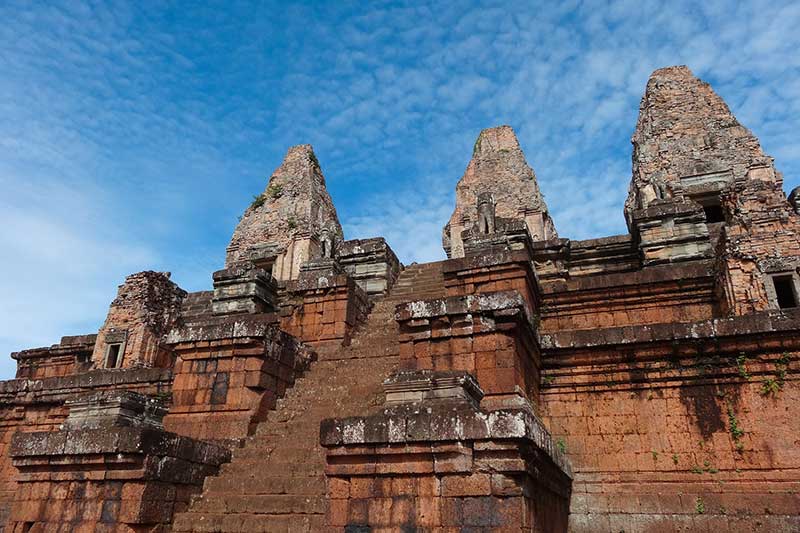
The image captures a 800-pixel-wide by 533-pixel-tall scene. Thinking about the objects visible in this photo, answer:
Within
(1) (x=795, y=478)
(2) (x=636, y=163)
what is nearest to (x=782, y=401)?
(1) (x=795, y=478)

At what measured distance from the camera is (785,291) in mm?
9555

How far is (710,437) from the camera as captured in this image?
22.9ft

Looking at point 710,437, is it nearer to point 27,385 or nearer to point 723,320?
point 723,320

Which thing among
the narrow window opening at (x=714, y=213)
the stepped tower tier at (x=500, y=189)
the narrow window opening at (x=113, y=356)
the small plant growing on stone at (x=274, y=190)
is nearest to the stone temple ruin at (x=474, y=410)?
the narrow window opening at (x=113, y=356)

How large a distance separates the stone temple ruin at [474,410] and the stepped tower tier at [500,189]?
1607 cm

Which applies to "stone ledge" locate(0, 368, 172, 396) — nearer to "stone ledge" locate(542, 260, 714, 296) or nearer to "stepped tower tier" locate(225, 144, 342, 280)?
"stone ledge" locate(542, 260, 714, 296)

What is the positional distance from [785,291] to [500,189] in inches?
811

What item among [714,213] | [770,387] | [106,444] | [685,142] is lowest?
[106,444]

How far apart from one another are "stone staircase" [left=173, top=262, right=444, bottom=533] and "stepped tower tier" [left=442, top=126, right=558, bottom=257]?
18.9 metres

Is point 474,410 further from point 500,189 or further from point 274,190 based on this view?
point 500,189

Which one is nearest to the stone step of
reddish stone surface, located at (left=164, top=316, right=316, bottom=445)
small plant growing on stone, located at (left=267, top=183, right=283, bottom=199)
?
reddish stone surface, located at (left=164, top=316, right=316, bottom=445)

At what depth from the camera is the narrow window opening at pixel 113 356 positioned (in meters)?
16.1

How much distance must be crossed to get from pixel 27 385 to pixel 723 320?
41.2 ft

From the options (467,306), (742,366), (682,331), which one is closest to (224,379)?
(467,306)
